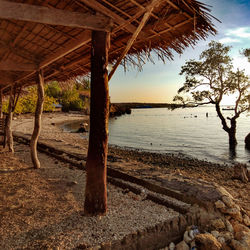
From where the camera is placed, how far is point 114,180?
5.15 m

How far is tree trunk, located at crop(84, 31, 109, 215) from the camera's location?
321 centimetres

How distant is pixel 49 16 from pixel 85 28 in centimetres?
54

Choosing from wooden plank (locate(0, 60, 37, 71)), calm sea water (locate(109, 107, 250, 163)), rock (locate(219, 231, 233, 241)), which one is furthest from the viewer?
calm sea water (locate(109, 107, 250, 163))

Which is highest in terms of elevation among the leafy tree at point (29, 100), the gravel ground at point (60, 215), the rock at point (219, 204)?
the leafy tree at point (29, 100)

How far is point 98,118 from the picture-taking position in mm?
3217

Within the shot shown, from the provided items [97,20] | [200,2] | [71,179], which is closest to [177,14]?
[200,2]

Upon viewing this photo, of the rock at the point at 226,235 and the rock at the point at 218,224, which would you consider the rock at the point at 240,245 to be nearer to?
the rock at the point at 226,235

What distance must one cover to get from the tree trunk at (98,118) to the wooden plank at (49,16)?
A: 0.15 m

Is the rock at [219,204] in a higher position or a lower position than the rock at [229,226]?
higher

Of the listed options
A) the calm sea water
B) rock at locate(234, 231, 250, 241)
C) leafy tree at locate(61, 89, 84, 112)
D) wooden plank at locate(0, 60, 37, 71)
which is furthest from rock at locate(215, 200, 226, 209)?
leafy tree at locate(61, 89, 84, 112)

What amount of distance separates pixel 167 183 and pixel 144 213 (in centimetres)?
133

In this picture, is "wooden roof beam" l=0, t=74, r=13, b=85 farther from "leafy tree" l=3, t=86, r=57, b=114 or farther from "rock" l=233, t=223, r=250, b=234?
"rock" l=233, t=223, r=250, b=234

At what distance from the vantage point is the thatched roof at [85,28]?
126 inches

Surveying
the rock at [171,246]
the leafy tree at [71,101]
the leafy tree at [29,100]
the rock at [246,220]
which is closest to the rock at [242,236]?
the rock at [246,220]
